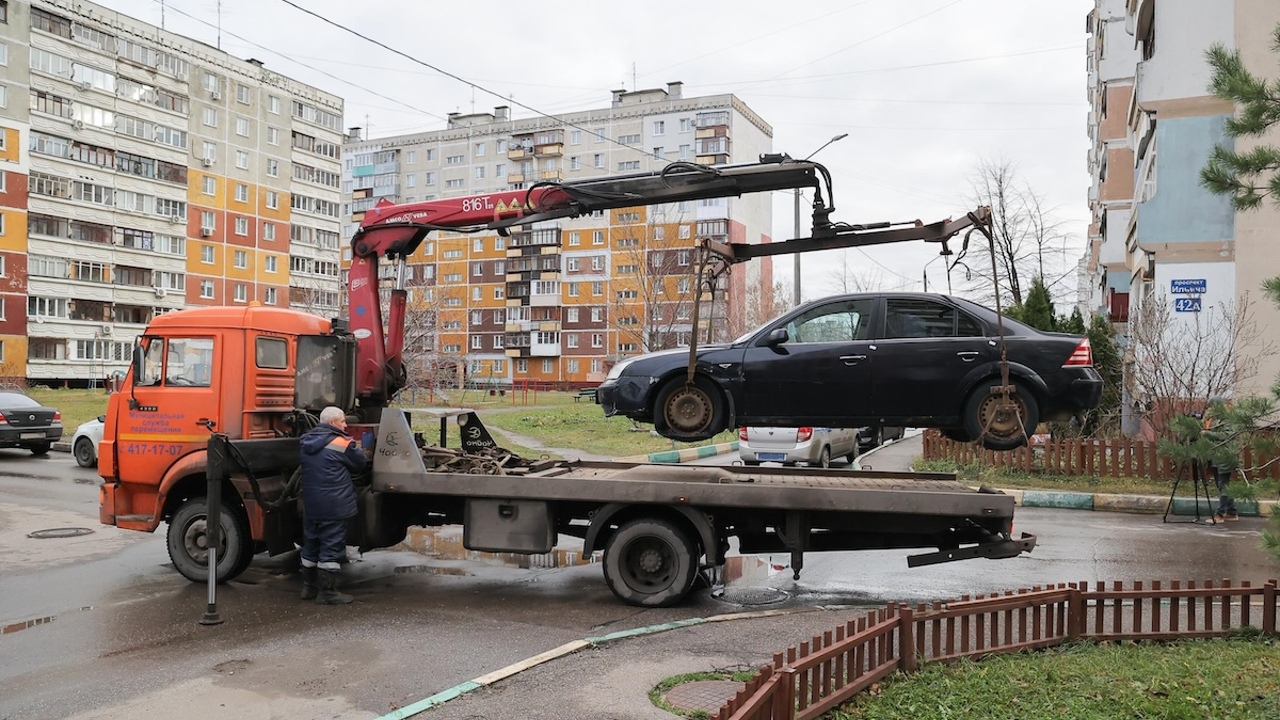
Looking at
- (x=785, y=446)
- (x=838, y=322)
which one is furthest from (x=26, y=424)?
(x=838, y=322)

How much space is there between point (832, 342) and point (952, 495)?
5.38ft

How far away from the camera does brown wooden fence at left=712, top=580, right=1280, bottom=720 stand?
480 centimetres

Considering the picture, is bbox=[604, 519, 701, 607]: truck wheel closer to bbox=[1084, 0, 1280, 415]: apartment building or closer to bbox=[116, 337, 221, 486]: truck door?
Result: bbox=[116, 337, 221, 486]: truck door

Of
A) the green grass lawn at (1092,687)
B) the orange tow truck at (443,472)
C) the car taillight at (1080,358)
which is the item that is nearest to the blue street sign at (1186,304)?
the orange tow truck at (443,472)

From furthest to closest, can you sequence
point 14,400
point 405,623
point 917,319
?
point 14,400 < point 917,319 < point 405,623

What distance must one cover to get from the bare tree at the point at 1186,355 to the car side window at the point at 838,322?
387 inches

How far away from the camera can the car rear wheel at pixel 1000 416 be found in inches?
303

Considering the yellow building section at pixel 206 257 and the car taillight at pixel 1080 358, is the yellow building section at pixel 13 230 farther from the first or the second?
the car taillight at pixel 1080 358

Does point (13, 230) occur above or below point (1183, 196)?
above

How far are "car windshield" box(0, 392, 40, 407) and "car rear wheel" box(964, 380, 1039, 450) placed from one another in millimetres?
20781

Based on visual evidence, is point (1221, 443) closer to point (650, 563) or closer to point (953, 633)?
point (953, 633)

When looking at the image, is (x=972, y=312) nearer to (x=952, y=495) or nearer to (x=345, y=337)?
(x=952, y=495)

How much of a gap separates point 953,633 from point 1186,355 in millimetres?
13395

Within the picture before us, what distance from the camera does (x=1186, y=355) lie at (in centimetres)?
1695
